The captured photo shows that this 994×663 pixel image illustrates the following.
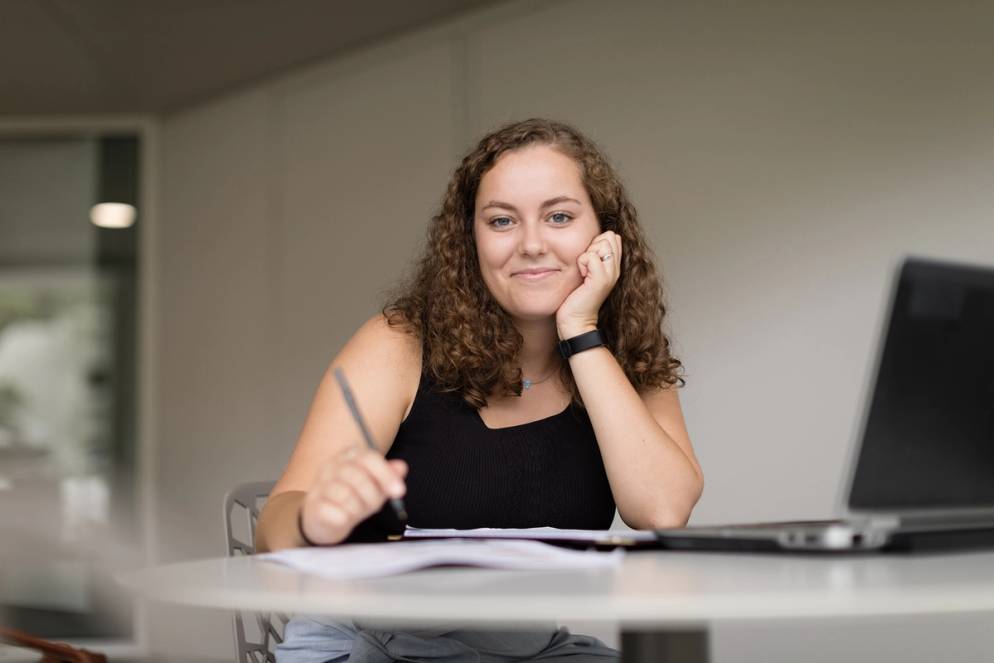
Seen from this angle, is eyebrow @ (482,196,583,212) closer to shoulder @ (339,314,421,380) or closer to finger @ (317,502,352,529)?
shoulder @ (339,314,421,380)

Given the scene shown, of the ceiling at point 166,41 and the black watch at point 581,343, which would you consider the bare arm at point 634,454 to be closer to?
the black watch at point 581,343

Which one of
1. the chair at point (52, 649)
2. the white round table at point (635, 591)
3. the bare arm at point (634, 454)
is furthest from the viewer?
the chair at point (52, 649)

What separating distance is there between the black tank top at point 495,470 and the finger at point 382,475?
705 millimetres

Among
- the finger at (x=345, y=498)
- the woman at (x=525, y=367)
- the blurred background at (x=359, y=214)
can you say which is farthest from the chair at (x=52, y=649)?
the blurred background at (x=359, y=214)

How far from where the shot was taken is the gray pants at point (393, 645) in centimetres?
146

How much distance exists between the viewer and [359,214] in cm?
537

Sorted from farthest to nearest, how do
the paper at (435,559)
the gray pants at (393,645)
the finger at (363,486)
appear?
the gray pants at (393,645), the finger at (363,486), the paper at (435,559)

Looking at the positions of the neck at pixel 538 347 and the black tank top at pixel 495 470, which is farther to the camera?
the neck at pixel 538 347

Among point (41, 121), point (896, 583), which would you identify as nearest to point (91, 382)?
point (41, 121)

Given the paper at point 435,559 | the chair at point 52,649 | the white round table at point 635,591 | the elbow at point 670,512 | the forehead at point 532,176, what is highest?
the forehead at point 532,176

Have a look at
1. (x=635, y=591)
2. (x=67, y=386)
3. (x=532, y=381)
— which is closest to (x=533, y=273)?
(x=532, y=381)

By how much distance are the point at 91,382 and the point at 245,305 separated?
1039 millimetres

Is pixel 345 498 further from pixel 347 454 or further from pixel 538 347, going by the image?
pixel 538 347

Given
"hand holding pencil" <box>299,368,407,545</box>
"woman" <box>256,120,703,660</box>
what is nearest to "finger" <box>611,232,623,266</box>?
"woman" <box>256,120,703,660</box>
